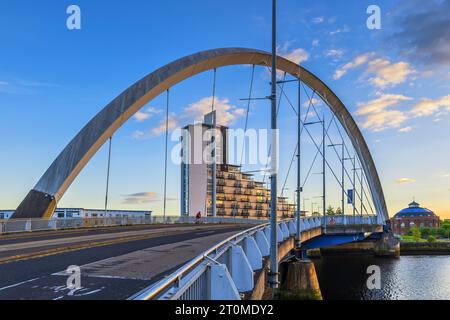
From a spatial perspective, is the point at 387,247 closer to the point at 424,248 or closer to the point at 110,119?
the point at 424,248

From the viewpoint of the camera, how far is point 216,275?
7.62 meters

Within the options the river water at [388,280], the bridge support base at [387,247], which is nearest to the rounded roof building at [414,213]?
the bridge support base at [387,247]

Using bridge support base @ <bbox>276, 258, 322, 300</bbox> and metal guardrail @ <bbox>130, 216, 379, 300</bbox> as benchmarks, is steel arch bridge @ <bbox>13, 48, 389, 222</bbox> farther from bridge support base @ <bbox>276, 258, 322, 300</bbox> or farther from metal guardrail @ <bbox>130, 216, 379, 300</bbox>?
metal guardrail @ <bbox>130, 216, 379, 300</bbox>

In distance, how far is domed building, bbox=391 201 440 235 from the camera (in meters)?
161

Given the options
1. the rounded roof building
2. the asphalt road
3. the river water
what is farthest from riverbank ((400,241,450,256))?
the asphalt road

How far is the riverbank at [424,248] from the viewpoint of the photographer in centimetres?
8859

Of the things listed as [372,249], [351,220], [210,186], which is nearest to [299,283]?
[351,220]

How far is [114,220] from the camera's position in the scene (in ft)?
130

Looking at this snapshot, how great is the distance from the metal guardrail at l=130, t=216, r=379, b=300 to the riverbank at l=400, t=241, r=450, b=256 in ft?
256

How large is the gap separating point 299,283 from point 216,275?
1864cm

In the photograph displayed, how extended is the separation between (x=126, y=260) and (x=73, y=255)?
224 centimetres

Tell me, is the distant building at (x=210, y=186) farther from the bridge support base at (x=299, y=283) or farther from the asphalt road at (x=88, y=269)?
the asphalt road at (x=88, y=269)
